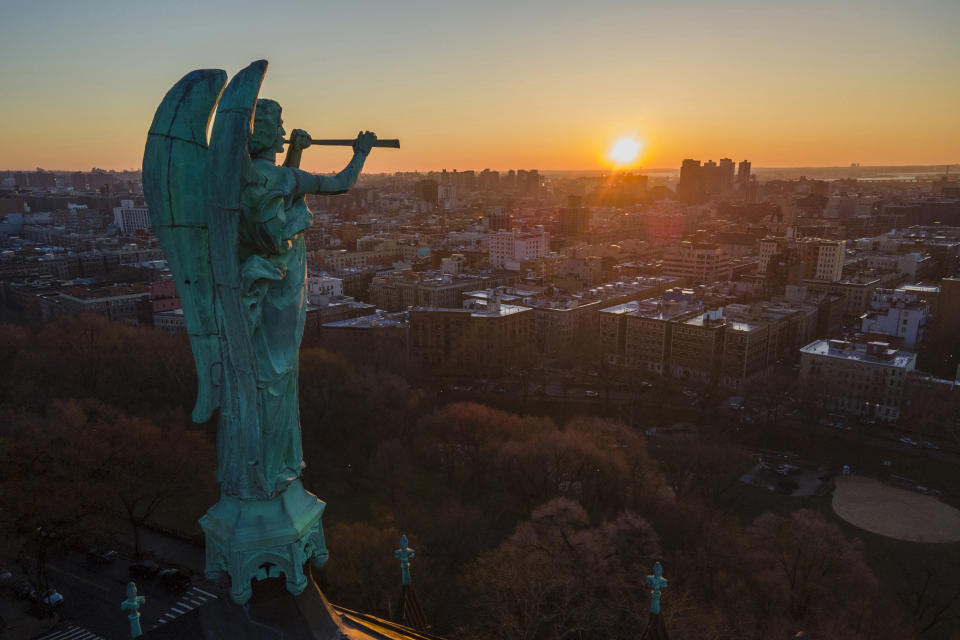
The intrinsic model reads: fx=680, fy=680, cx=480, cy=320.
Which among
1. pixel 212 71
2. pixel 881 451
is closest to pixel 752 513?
pixel 881 451

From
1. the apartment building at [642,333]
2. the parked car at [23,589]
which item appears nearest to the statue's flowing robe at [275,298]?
the parked car at [23,589]

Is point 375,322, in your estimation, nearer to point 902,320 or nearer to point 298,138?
point 902,320

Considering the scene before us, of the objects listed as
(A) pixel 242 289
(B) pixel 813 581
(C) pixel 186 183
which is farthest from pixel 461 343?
(C) pixel 186 183

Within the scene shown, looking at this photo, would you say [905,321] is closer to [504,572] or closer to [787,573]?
[787,573]

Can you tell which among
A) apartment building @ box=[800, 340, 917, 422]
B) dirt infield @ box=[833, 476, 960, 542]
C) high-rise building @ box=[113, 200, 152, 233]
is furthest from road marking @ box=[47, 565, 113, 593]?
high-rise building @ box=[113, 200, 152, 233]

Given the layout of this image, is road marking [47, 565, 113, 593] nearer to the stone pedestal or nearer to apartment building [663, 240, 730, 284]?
the stone pedestal

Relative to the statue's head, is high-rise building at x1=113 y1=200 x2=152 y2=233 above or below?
below

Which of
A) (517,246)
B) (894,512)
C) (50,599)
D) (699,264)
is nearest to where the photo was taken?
(50,599)
